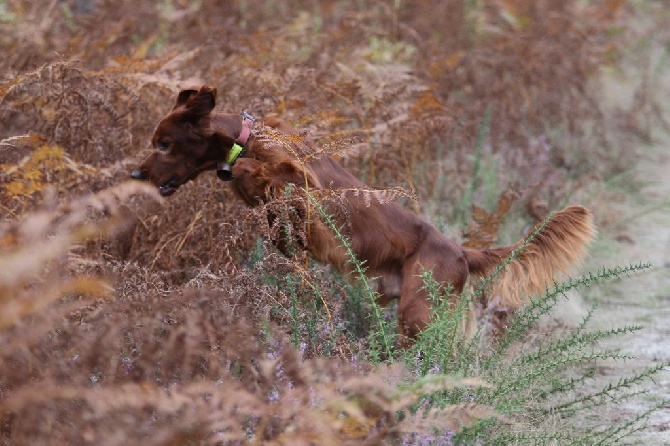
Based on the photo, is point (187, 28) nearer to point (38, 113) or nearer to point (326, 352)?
point (38, 113)

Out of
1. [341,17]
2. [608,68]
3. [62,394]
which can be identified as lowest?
[608,68]

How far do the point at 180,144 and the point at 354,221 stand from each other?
34.7 inches

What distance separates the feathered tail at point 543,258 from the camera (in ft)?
12.9

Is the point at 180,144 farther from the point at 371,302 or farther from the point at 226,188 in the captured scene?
the point at 371,302

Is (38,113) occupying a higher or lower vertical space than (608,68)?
higher

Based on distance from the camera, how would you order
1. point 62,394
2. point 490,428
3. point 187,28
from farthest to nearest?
point 187,28, point 490,428, point 62,394

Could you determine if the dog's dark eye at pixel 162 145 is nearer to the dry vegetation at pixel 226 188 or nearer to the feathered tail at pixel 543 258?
the dry vegetation at pixel 226 188

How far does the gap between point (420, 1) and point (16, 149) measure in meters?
4.29

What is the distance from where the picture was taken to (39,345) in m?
2.54

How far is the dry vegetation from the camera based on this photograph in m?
2.29

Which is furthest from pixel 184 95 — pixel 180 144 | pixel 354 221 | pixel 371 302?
pixel 371 302

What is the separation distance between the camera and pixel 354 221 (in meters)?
4.05

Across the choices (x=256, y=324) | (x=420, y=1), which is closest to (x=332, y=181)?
(x=256, y=324)

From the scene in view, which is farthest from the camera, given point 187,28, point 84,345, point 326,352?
point 187,28
